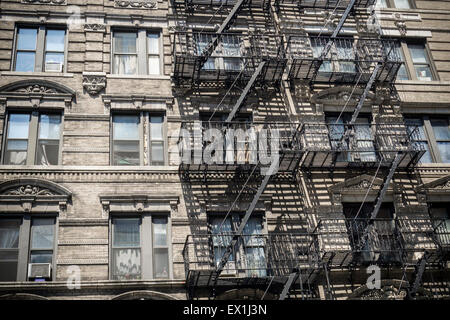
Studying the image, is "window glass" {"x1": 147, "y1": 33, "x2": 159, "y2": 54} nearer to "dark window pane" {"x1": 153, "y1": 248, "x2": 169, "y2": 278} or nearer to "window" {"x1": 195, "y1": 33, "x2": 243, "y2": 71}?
"window" {"x1": 195, "y1": 33, "x2": 243, "y2": 71}

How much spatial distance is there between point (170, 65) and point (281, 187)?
532 centimetres

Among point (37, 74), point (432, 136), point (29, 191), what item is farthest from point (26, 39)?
point (432, 136)

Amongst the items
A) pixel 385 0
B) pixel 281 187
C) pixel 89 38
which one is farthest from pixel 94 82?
pixel 385 0

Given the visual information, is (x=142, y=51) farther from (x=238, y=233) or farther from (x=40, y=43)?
(x=238, y=233)

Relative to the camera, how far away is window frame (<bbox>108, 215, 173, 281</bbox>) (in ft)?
51.1

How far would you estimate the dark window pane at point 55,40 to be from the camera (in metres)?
18.9

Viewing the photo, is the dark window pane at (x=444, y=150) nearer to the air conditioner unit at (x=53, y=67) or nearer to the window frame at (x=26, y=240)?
the window frame at (x=26, y=240)

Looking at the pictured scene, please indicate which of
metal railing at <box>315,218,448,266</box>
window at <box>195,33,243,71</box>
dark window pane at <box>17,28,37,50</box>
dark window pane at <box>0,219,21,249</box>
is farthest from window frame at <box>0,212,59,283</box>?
metal railing at <box>315,218,448,266</box>

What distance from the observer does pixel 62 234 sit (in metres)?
15.6

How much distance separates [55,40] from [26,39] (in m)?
0.89

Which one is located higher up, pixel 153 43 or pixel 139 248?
pixel 153 43

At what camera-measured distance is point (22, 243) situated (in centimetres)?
1543

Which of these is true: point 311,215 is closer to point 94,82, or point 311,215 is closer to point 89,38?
point 94,82

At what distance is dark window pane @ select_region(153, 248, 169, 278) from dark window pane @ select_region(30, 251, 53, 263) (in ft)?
8.87
